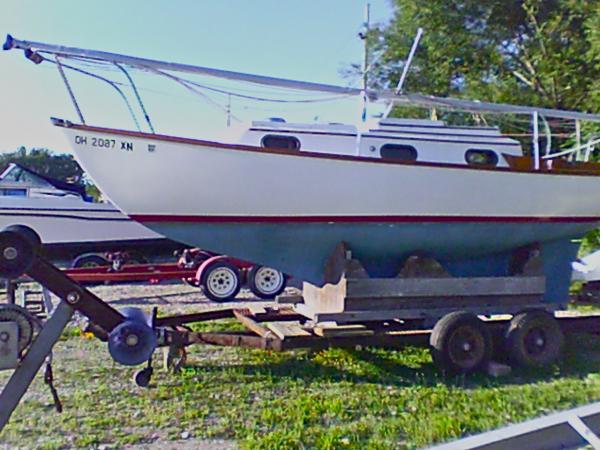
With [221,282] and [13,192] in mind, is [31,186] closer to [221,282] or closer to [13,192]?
[13,192]

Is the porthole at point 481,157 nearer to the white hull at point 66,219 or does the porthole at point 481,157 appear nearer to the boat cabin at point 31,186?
the white hull at point 66,219

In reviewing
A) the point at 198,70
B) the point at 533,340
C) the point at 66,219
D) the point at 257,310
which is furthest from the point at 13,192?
the point at 533,340

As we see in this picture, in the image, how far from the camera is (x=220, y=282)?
33.1 feet

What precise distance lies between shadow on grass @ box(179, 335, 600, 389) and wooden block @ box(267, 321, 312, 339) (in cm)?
28

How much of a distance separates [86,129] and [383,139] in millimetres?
3095

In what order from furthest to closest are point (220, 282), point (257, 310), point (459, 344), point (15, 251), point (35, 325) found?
point (220, 282) < point (257, 310) < point (459, 344) < point (35, 325) < point (15, 251)

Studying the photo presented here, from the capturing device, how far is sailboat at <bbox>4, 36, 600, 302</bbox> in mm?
5770

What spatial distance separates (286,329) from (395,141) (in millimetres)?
2446

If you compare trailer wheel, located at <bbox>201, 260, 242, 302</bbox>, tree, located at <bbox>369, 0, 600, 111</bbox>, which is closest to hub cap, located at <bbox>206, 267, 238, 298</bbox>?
trailer wheel, located at <bbox>201, 260, 242, 302</bbox>

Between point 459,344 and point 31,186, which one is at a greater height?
point 31,186

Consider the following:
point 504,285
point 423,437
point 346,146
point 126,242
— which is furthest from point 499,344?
point 126,242

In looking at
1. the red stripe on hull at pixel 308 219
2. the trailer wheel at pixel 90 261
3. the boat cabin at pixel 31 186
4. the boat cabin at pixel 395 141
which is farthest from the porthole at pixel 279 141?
the boat cabin at pixel 31 186

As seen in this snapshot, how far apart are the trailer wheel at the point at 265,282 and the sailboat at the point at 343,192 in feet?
12.5

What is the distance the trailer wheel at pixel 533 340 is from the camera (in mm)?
5664
